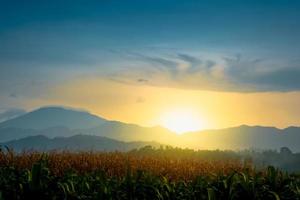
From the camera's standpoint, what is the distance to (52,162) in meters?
18.1

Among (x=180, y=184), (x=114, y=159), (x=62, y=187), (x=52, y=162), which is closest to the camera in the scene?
(x=62, y=187)

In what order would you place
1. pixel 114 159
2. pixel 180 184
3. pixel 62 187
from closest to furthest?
1. pixel 62 187
2. pixel 180 184
3. pixel 114 159

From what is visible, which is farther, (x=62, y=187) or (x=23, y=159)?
(x=23, y=159)

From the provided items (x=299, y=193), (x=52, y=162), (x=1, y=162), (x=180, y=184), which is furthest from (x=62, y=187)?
(x=1, y=162)

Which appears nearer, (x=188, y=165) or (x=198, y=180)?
(x=198, y=180)

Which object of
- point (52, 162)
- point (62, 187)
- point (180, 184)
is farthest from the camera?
point (52, 162)

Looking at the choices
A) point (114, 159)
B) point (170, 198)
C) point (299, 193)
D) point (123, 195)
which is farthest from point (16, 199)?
point (114, 159)

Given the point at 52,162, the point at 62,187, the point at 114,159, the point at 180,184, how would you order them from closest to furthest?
1. the point at 62,187
2. the point at 180,184
3. the point at 52,162
4. the point at 114,159

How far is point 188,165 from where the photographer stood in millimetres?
18469

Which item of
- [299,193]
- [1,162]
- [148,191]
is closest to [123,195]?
→ [148,191]

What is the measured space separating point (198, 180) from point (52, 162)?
8193mm

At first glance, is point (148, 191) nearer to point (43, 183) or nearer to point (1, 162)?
point (43, 183)

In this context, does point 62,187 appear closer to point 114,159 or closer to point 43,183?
point 43,183

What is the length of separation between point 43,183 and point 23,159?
26.3ft
